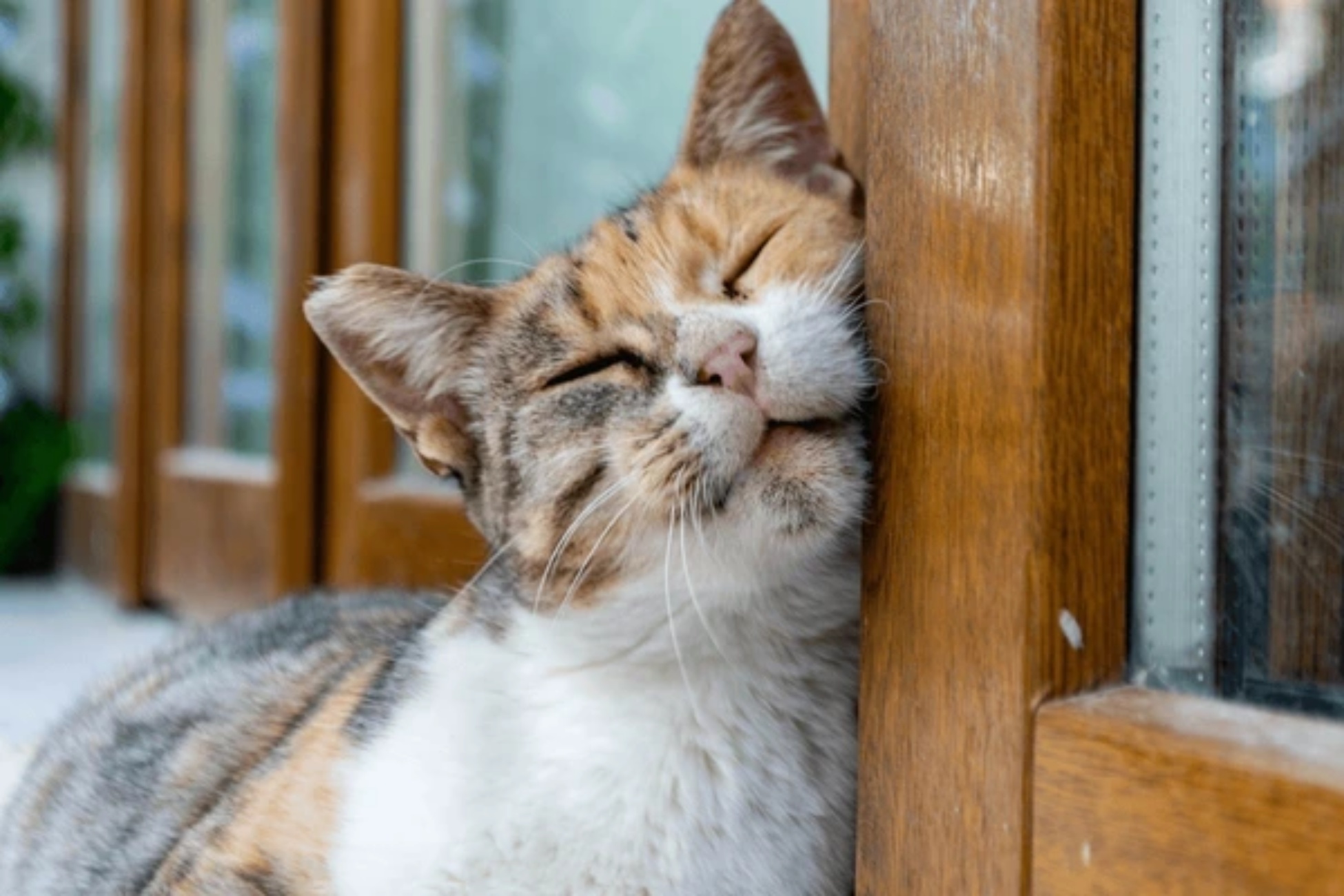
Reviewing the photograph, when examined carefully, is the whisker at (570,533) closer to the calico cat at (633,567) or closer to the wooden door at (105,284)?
the calico cat at (633,567)

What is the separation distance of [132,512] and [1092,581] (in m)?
3.67

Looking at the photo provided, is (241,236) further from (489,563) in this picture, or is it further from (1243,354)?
(1243,354)

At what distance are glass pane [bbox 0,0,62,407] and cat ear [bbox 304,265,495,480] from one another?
4.63 metres

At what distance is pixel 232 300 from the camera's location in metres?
3.85

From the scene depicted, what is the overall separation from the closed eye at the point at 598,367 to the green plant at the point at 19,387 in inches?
177

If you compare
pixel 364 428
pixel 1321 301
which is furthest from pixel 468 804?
pixel 364 428

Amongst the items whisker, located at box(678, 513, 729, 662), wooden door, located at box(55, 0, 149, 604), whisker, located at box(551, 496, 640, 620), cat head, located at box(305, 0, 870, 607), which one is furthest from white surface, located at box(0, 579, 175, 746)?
whisker, located at box(678, 513, 729, 662)

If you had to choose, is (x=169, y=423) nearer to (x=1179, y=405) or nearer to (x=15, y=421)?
(x=15, y=421)

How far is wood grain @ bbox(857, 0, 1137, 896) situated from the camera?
3.01 feet

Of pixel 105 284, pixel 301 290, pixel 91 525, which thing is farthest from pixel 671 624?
pixel 105 284

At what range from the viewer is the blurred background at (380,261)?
0.85 metres

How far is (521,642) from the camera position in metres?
1.29

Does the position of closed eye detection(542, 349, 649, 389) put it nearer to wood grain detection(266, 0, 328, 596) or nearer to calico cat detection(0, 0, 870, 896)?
calico cat detection(0, 0, 870, 896)

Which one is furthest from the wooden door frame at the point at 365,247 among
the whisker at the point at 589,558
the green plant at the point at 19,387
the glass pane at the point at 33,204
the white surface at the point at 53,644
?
the glass pane at the point at 33,204
